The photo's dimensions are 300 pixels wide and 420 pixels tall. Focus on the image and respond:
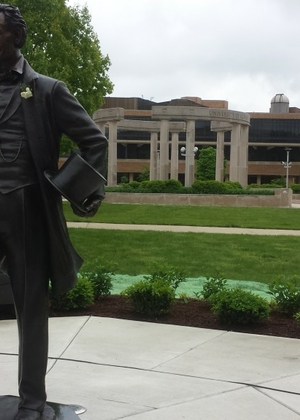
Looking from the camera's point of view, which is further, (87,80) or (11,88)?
(87,80)

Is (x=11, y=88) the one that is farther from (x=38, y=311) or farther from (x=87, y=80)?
(x=87, y=80)

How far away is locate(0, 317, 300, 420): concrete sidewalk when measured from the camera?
166 inches

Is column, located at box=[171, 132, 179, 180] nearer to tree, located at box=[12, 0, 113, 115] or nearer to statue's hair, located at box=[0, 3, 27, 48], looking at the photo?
tree, located at box=[12, 0, 113, 115]

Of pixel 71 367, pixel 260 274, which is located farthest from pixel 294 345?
pixel 260 274

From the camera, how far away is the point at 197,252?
13.7 m

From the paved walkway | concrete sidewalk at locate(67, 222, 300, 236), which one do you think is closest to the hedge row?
concrete sidewalk at locate(67, 222, 300, 236)

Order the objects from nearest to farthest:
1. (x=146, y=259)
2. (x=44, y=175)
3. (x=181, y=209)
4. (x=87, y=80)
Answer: (x=44, y=175), (x=146, y=259), (x=181, y=209), (x=87, y=80)

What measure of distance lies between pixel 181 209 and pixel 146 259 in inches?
526

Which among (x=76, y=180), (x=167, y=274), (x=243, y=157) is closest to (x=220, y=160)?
(x=243, y=157)

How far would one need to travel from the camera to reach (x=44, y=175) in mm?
3365

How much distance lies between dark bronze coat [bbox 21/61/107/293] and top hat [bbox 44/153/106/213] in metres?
0.11

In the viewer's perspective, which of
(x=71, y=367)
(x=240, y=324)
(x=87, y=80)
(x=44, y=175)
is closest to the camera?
(x=44, y=175)

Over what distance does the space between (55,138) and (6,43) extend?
1.87ft

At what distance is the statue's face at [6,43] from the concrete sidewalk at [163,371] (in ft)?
7.42
